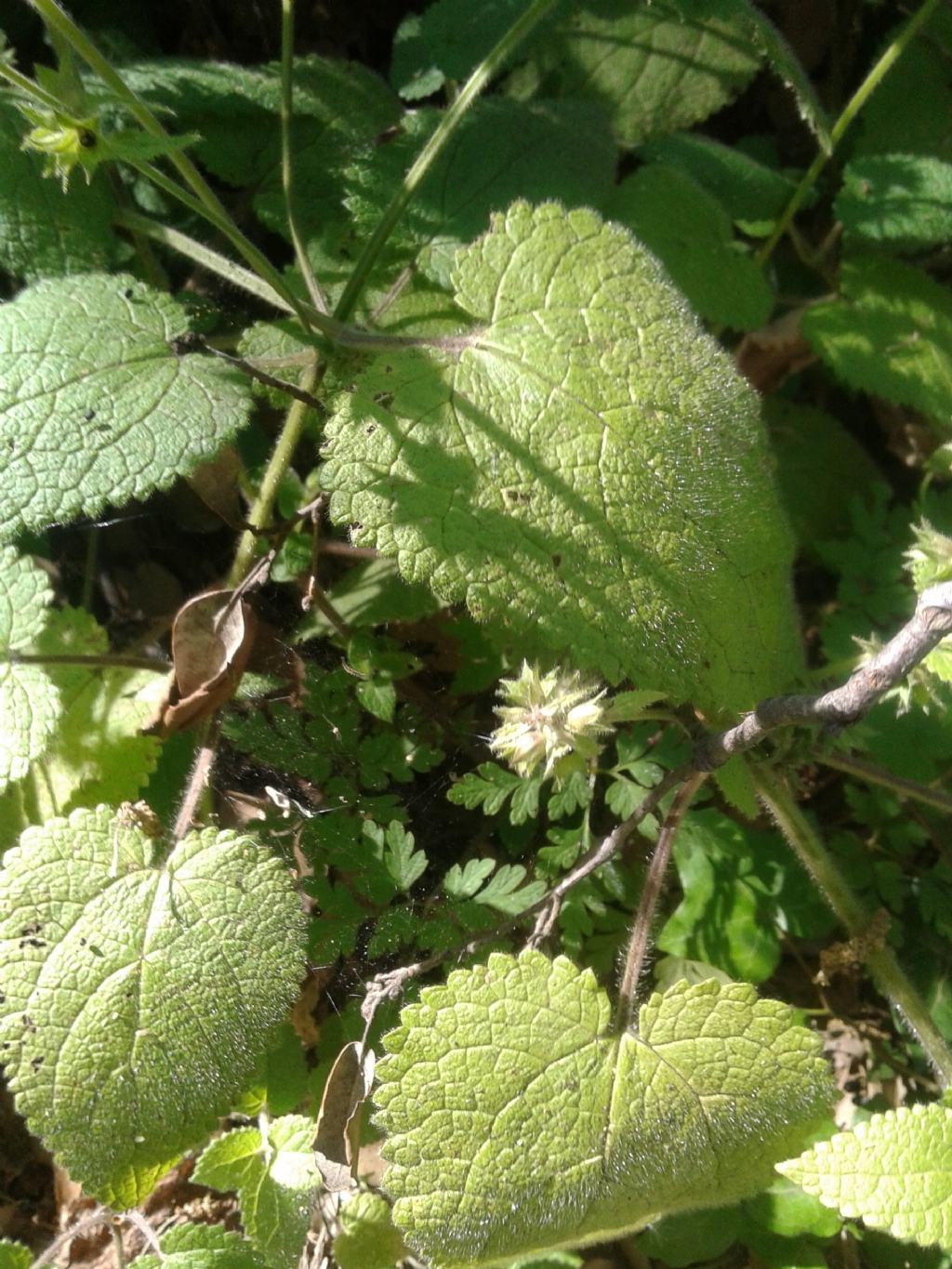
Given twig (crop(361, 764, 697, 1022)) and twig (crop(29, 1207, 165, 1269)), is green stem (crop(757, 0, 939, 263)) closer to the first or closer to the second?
twig (crop(361, 764, 697, 1022))

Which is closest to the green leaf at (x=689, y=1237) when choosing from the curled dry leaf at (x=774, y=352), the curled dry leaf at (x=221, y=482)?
the curled dry leaf at (x=221, y=482)

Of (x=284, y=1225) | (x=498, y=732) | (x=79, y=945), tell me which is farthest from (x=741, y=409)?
(x=284, y=1225)

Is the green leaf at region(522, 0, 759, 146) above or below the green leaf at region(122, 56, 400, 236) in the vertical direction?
above

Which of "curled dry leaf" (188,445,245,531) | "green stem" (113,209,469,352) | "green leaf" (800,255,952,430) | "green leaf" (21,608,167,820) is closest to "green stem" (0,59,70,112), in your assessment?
"green stem" (113,209,469,352)

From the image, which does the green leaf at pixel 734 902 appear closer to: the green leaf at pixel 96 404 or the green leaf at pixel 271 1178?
the green leaf at pixel 271 1178

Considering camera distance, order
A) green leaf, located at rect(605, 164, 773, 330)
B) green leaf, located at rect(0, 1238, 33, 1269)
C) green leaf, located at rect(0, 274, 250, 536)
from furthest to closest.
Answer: green leaf, located at rect(605, 164, 773, 330)
green leaf, located at rect(0, 1238, 33, 1269)
green leaf, located at rect(0, 274, 250, 536)

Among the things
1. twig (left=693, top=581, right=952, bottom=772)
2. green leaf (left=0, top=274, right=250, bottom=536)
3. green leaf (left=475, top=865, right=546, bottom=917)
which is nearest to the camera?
twig (left=693, top=581, right=952, bottom=772)
